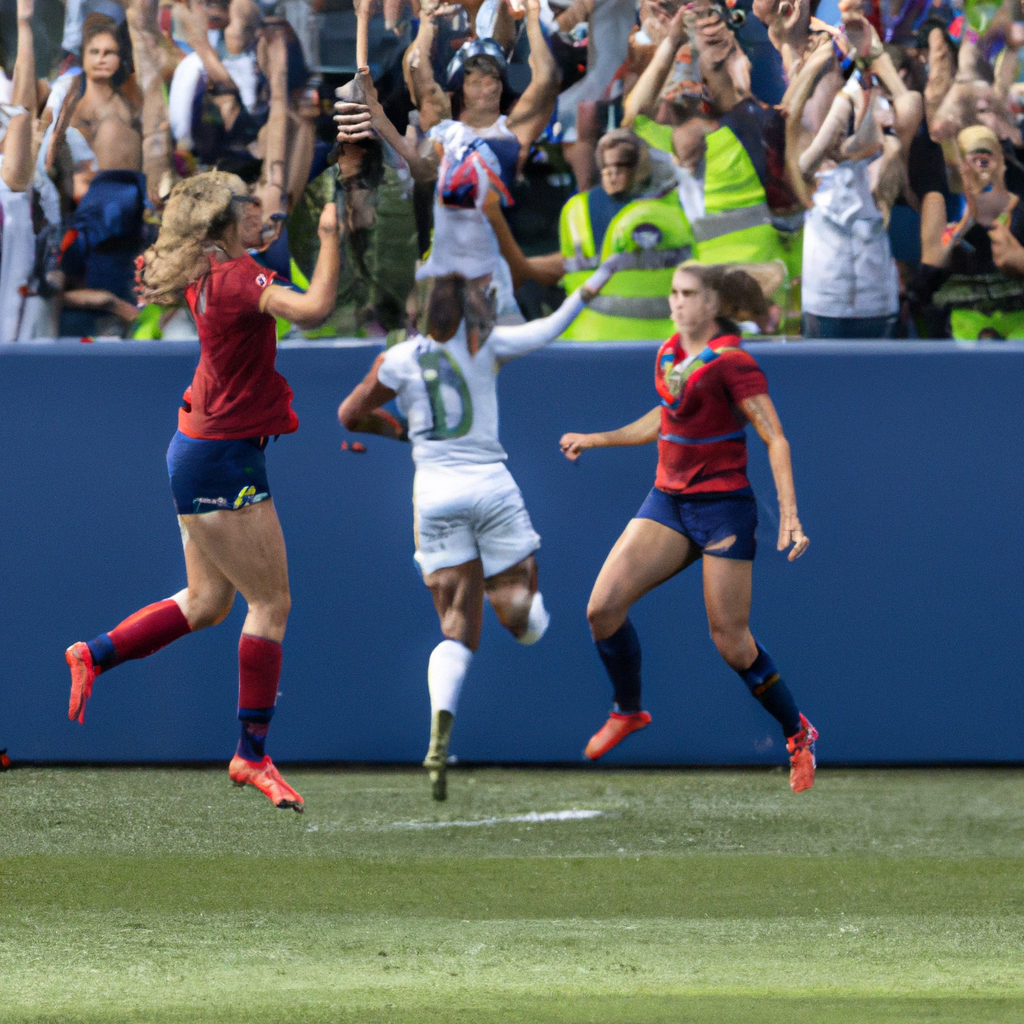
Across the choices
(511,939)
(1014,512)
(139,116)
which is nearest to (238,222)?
(139,116)

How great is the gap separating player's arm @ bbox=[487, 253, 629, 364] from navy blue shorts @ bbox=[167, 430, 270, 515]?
50.1 inches

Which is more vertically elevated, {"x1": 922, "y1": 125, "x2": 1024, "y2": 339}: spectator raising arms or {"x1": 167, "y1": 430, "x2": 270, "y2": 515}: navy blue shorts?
{"x1": 922, "y1": 125, "x2": 1024, "y2": 339}: spectator raising arms

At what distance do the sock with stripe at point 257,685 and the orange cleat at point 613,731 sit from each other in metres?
1.47

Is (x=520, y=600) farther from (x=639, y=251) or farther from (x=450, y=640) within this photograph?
(x=639, y=251)

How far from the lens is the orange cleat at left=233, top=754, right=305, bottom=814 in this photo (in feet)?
17.0

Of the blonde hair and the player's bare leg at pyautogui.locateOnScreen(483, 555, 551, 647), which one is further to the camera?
the player's bare leg at pyautogui.locateOnScreen(483, 555, 551, 647)

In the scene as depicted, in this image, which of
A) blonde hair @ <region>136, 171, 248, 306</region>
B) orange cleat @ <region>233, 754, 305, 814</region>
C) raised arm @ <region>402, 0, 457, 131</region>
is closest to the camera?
blonde hair @ <region>136, 171, 248, 306</region>

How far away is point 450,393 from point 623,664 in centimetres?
128

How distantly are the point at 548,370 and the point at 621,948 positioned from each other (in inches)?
105

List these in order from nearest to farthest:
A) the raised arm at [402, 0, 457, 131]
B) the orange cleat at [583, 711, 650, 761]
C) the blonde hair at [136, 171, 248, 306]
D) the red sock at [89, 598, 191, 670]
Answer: the blonde hair at [136, 171, 248, 306] < the red sock at [89, 598, 191, 670] < the raised arm at [402, 0, 457, 131] < the orange cleat at [583, 711, 650, 761]

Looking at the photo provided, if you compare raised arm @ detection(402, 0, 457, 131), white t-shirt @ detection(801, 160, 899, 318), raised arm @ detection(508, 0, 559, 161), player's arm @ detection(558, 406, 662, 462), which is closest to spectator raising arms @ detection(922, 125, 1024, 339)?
white t-shirt @ detection(801, 160, 899, 318)

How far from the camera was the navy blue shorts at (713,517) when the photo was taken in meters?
5.52

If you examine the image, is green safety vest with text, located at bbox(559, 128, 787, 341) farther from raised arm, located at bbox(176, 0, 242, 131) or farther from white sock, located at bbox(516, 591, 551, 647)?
raised arm, located at bbox(176, 0, 242, 131)

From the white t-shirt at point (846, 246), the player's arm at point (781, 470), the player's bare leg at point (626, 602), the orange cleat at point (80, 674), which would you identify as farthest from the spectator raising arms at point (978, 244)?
the orange cleat at point (80, 674)
